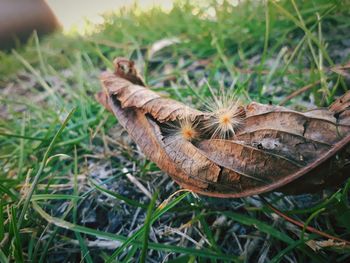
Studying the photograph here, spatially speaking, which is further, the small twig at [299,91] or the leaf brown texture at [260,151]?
the small twig at [299,91]

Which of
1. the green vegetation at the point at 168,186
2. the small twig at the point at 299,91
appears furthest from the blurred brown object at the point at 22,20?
the small twig at the point at 299,91

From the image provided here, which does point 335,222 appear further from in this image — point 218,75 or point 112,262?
point 218,75

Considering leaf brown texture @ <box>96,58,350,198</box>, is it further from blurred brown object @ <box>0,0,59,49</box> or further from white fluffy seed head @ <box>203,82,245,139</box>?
blurred brown object @ <box>0,0,59,49</box>

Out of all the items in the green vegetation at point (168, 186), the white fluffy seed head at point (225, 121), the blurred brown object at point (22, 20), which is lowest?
the green vegetation at point (168, 186)

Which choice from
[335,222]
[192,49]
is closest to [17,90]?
[192,49]

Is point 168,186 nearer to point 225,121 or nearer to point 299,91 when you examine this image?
point 225,121

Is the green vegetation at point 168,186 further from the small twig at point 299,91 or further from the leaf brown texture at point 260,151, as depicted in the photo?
the leaf brown texture at point 260,151
